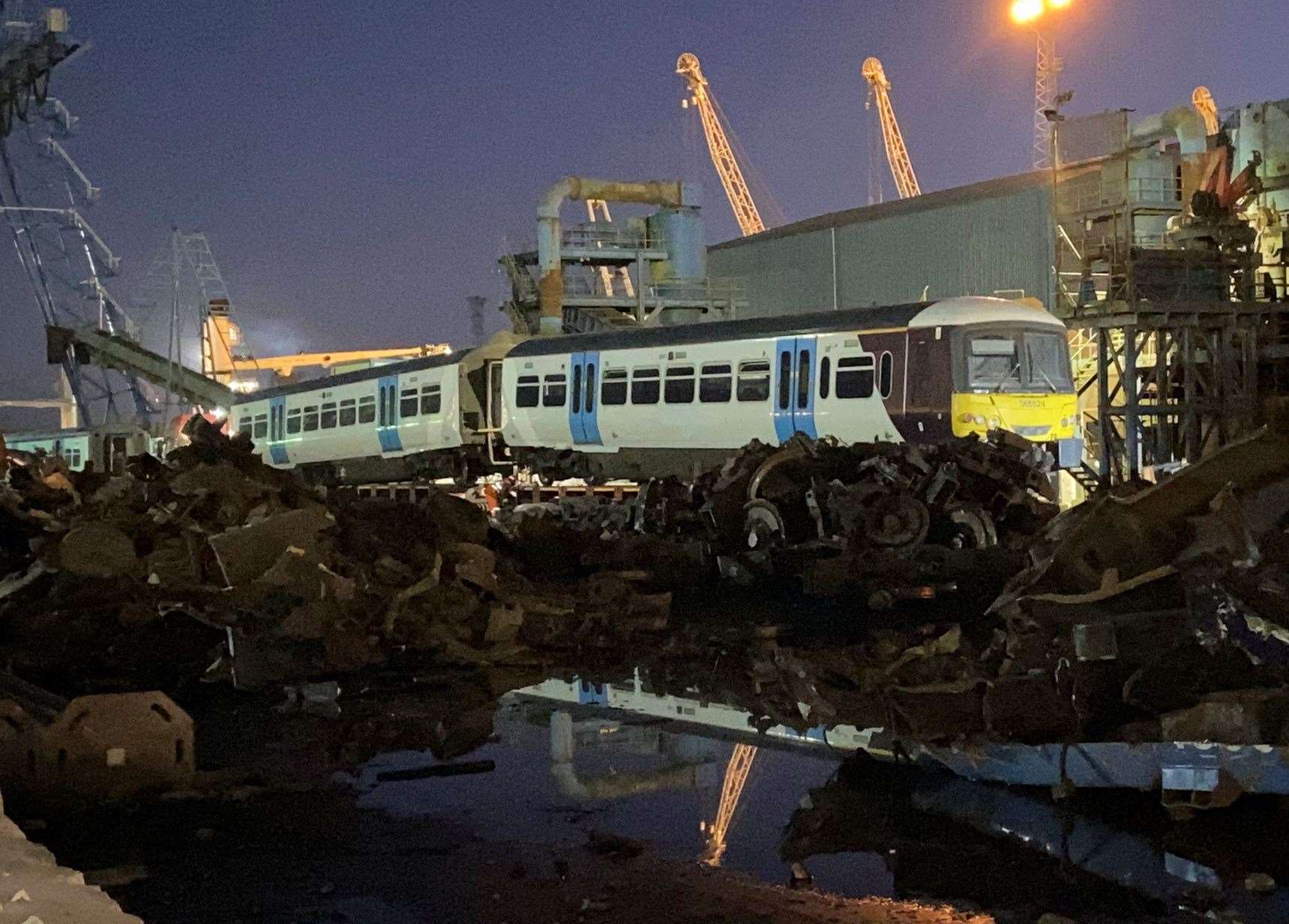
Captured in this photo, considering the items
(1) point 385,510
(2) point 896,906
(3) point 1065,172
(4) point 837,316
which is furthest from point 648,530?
(3) point 1065,172

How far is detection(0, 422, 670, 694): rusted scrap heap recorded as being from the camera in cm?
966

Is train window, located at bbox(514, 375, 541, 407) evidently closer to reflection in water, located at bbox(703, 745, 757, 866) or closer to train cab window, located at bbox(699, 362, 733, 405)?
train cab window, located at bbox(699, 362, 733, 405)

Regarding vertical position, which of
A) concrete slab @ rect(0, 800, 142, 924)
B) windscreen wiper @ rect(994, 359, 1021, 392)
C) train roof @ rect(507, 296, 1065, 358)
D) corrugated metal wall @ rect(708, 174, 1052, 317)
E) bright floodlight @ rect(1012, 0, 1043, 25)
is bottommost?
concrete slab @ rect(0, 800, 142, 924)

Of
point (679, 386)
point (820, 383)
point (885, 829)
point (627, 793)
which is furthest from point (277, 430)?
point (885, 829)

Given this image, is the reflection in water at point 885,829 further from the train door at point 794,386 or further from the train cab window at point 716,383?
the train cab window at point 716,383

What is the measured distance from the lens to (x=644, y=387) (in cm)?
2378

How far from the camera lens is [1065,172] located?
36375 millimetres

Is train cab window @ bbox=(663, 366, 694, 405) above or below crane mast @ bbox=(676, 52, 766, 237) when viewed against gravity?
below

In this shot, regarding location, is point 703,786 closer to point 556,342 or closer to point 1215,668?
point 1215,668

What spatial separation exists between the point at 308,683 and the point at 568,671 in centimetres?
189

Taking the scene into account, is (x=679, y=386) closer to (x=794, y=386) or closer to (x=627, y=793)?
(x=794, y=386)

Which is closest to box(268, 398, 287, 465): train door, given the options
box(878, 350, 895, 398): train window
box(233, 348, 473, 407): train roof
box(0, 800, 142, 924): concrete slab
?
box(233, 348, 473, 407): train roof

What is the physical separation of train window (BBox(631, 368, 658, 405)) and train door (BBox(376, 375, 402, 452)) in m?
8.83

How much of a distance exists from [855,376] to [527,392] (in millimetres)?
8456
